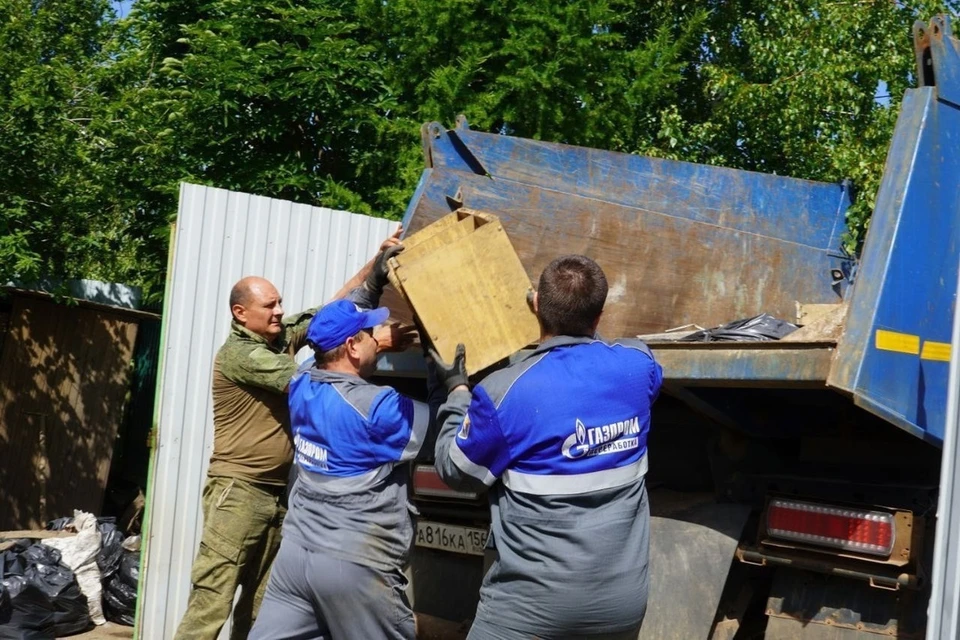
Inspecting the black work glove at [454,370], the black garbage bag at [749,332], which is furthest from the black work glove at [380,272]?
the black garbage bag at [749,332]

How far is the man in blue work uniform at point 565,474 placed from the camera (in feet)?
9.59

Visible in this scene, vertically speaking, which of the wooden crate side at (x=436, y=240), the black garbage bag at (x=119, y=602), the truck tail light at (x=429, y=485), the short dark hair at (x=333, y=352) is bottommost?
the black garbage bag at (x=119, y=602)

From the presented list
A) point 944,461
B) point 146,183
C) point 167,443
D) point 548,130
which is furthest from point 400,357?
point 146,183

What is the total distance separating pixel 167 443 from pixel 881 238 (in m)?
3.46

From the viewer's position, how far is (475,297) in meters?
3.57

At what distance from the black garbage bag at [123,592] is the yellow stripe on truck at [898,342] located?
451 cm

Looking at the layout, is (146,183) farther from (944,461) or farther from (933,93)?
(944,461)

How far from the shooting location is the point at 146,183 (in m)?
8.45

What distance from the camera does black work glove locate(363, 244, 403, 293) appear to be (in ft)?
12.6

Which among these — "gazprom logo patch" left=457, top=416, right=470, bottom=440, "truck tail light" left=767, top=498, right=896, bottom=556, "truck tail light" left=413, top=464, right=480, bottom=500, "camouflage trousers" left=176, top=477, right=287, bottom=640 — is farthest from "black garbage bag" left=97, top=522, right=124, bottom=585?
"truck tail light" left=767, top=498, right=896, bottom=556

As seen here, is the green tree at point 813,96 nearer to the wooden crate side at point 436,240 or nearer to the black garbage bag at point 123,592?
the wooden crate side at point 436,240

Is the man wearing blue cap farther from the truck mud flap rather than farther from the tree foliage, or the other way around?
the tree foliage

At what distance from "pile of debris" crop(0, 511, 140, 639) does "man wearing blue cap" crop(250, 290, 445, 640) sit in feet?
9.48

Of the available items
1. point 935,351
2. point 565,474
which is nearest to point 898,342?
point 935,351
